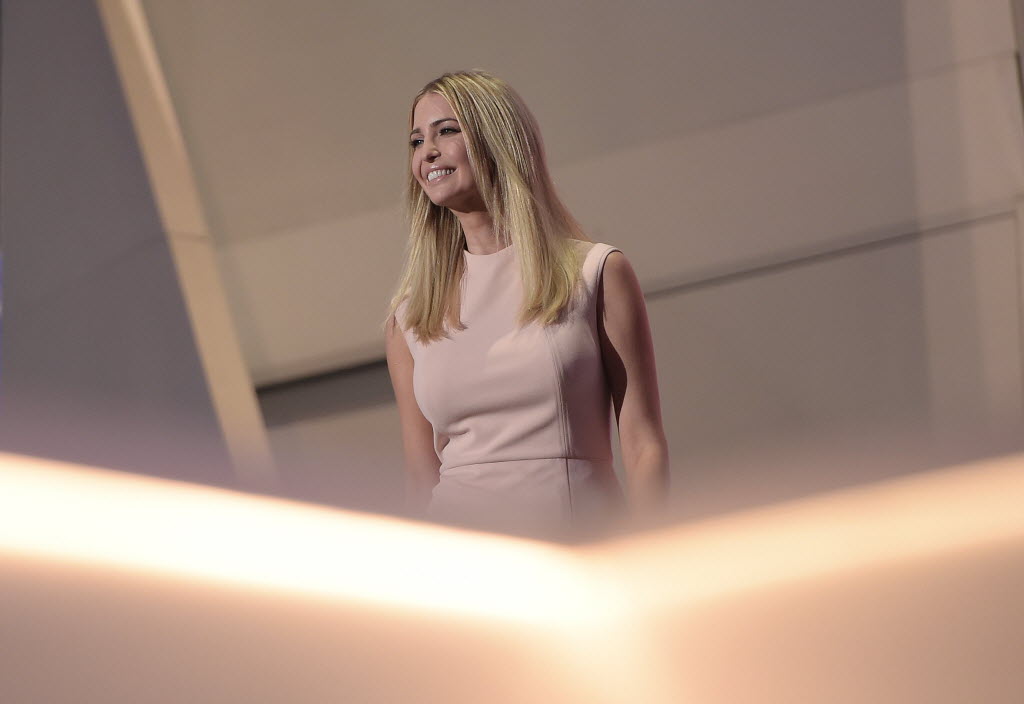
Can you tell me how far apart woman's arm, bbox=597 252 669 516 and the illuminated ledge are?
27.4 inches

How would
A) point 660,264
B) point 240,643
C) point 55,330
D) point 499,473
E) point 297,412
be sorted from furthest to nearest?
point 297,412 < point 660,264 < point 55,330 < point 499,473 < point 240,643

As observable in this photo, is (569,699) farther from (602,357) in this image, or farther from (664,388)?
(664,388)

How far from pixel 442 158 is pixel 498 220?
97mm

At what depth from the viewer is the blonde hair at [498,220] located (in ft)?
4.12

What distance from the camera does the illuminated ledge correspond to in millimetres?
320

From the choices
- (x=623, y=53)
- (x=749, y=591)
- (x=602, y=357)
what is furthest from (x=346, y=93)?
(x=749, y=591)

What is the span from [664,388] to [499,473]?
1.29 m

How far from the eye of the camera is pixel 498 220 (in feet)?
4.27

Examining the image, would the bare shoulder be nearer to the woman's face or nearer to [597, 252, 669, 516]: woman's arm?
[597, 252, 669, 516]: woman's arm

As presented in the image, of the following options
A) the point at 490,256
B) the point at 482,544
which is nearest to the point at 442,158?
the point at 490,256

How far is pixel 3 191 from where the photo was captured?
2324mm

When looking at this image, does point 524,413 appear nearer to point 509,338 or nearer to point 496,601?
point 509,338

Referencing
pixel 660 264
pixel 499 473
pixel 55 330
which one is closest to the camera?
pixel 499 473

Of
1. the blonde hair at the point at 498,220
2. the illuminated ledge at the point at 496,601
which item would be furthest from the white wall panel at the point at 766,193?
the illuminated ledge at the point at 496,601
